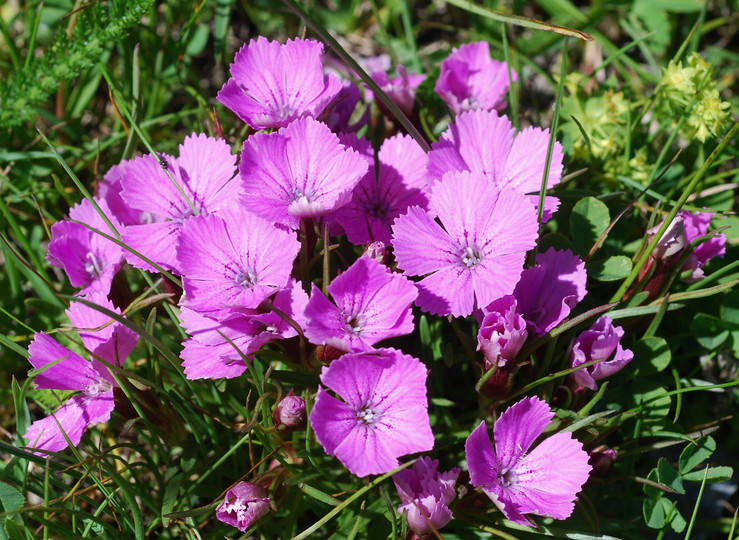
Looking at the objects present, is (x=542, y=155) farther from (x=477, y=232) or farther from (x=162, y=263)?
(x=162, y=263)

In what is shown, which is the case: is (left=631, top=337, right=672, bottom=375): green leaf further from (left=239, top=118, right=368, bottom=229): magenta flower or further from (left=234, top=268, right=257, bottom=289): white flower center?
(left=234, top=268, right=257, bottom=289): white flower center

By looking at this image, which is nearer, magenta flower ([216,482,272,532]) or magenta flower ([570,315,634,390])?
magenta flower ([216,482,272,532])

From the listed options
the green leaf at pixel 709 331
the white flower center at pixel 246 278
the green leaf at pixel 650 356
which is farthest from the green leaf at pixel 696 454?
the white flower center at pixel 246 278

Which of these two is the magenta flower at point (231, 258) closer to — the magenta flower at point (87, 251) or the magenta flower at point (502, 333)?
the magenta flower at point (87, 251)

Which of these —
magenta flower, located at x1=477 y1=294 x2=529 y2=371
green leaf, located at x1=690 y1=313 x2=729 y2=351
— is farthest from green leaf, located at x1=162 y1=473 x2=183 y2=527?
green leaf, located at x1=690 y1=313 x2=729 y2=351

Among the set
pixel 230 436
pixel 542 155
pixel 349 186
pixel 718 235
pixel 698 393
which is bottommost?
pixel 698 393

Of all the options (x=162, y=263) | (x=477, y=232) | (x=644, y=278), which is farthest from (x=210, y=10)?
(x=644, y=278)
